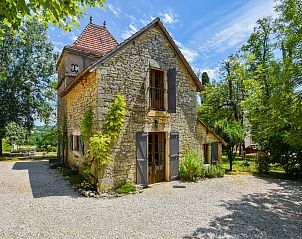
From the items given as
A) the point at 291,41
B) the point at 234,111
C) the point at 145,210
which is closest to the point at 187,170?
the point at 145,210

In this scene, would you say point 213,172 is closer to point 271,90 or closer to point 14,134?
point 271,90

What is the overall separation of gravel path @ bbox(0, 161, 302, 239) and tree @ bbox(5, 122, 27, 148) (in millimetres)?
12630

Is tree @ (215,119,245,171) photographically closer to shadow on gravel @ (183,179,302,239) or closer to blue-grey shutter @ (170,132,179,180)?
blue-grey shutter @ (170,132,179,180)

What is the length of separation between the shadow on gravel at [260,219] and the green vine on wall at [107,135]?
428 centimetres

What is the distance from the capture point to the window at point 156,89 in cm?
1027

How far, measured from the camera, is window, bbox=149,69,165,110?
10266 millimetres

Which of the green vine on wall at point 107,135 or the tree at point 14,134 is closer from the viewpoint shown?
the green vine on wall at point 107,135

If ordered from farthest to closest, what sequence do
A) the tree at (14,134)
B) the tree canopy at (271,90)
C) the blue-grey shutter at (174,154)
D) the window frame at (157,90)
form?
1. the tree at (14,134)
2. the blue-grey shutter at (174,154)
3. the window frame at (157,90)
4. the tree canopy at (271,90)

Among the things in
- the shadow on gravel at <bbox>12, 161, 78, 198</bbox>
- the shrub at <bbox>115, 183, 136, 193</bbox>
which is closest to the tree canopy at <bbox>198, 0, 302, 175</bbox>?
the shrub at <bbox>115, 183, 136, 193</bbox>

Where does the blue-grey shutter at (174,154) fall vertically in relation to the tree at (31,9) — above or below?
below

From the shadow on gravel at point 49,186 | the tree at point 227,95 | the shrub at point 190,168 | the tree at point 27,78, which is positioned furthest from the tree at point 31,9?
the tree at point 27,78

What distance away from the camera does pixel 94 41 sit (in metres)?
13.5

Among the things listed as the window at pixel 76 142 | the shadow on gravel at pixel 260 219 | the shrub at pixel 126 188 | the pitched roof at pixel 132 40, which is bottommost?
the shadow on gravel at pixel 260 219

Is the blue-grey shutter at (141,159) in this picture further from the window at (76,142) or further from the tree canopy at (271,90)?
the tree canopy at (271,90)
